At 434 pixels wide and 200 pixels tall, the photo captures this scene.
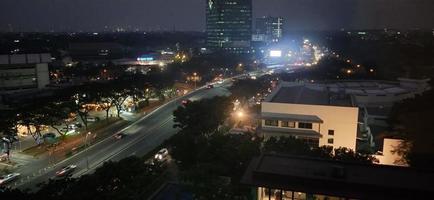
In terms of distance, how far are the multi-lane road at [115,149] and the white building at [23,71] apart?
1635 cm

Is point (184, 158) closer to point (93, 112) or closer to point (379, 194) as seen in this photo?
point (379, 194)

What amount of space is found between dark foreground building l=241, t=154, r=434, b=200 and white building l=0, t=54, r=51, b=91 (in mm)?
35060

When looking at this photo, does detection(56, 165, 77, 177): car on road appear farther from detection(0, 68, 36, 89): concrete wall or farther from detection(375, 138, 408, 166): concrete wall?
detection(0, 68, 36, 89): concrete wall

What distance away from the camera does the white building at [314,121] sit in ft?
63.4

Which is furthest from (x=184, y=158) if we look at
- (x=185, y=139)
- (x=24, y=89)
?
(x=24, y=89)

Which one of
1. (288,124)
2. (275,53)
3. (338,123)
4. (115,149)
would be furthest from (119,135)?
(275,53)

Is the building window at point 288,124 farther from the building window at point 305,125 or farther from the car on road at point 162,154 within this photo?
the car on road at point 162,154

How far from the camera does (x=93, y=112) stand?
3066 centimetres

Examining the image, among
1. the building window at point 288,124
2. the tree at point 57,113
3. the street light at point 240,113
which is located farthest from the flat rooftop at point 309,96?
the tree at point 57,113

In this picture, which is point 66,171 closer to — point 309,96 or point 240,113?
point 240,113

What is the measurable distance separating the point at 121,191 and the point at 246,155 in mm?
5434

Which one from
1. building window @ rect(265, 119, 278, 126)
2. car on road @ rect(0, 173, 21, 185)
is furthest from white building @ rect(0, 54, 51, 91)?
building window @ rect(265, 119, 278, 126)

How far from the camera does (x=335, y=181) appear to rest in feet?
28.1

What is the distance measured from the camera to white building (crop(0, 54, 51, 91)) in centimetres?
3666
